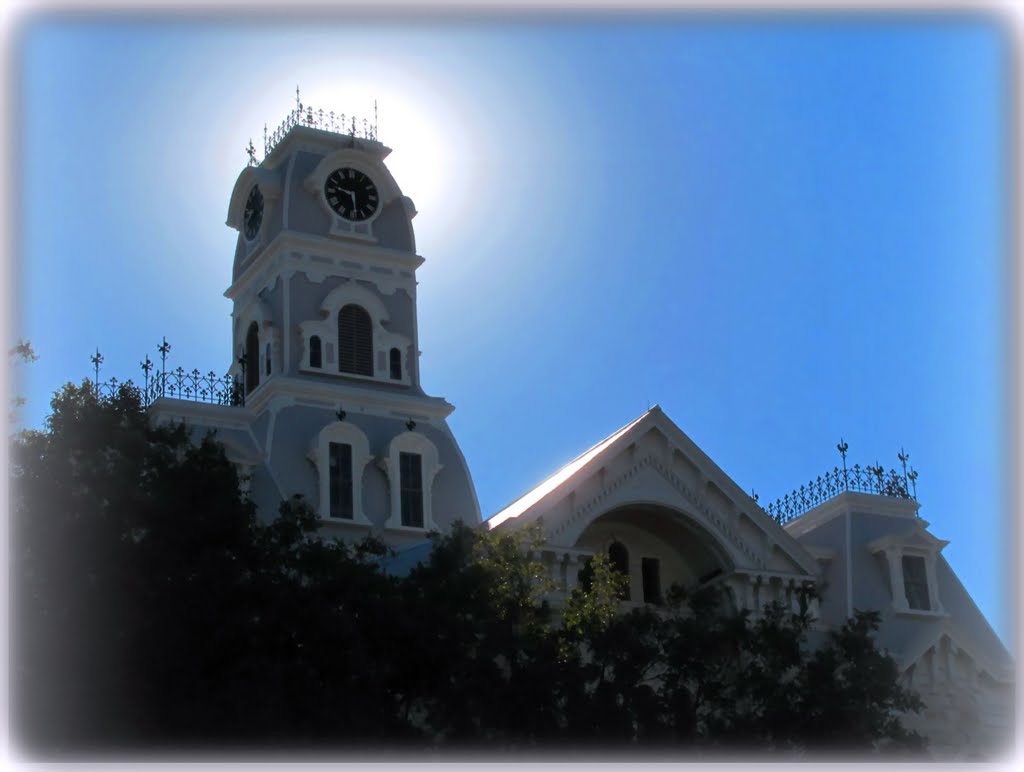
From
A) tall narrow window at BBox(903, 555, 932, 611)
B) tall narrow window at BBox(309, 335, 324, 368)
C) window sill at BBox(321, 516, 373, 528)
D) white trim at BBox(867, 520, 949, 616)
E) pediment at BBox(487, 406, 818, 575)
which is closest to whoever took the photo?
pediment at BBox(487, 406, 818, 575)

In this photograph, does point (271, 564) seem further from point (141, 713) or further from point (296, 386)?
point (296, 386)

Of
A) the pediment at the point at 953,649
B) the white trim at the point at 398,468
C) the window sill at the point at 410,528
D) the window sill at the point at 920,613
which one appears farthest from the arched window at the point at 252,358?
the pediment at the point at 953,649

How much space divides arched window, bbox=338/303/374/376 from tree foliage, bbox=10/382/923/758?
1279 centimetres

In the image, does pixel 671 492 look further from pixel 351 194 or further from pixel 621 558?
pixel 351 194

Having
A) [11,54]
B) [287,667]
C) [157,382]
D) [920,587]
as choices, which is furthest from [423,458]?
[11,54]

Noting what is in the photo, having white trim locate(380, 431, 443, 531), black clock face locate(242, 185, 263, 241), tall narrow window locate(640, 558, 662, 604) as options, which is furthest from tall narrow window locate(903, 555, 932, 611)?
black clock face locate(242, 185, 263, 241)

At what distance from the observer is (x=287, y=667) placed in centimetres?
3272

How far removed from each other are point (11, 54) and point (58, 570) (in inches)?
330

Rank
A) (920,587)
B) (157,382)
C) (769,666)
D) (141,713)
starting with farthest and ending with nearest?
(920,587), (157,382), (769,666), (141,713)

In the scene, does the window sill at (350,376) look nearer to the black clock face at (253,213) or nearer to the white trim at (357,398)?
the white trim at (357,398)

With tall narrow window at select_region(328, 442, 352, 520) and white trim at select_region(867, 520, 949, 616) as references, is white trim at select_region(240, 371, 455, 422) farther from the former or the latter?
white trim at select_region(867, 520, 949, 616)

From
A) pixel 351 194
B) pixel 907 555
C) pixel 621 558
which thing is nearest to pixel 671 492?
pixel 621 558

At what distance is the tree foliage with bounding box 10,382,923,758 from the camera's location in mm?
31625

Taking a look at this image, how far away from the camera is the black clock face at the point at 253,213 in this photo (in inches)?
2066
